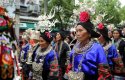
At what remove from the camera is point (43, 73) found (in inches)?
279

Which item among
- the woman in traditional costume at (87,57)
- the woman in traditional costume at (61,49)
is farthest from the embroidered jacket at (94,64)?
the woman in traditional costume at (61,49)

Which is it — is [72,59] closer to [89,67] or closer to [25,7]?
[89,67]

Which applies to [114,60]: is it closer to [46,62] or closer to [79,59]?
[46,62]

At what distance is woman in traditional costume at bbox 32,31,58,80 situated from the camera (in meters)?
6.91

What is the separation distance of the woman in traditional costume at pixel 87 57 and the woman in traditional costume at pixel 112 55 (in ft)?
5.87

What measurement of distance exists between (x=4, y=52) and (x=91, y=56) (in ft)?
4.29

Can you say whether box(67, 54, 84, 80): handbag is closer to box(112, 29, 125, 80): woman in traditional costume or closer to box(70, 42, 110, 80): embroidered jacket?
box(70, 42, 110, 80): embroidered jacket

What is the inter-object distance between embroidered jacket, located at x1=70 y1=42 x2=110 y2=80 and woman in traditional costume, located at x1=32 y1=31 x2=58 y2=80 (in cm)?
114

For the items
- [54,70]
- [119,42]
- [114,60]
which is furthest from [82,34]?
[119,42]

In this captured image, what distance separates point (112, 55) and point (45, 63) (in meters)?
1.47

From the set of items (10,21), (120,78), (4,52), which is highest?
(10,21)

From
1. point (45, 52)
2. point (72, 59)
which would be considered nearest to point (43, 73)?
point (45, 52)

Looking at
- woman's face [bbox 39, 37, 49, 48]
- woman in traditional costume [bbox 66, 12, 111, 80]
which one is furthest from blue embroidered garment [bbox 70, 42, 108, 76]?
woman's face [bbox 39, 37, 49, 48]

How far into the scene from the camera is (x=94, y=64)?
18.7ft
